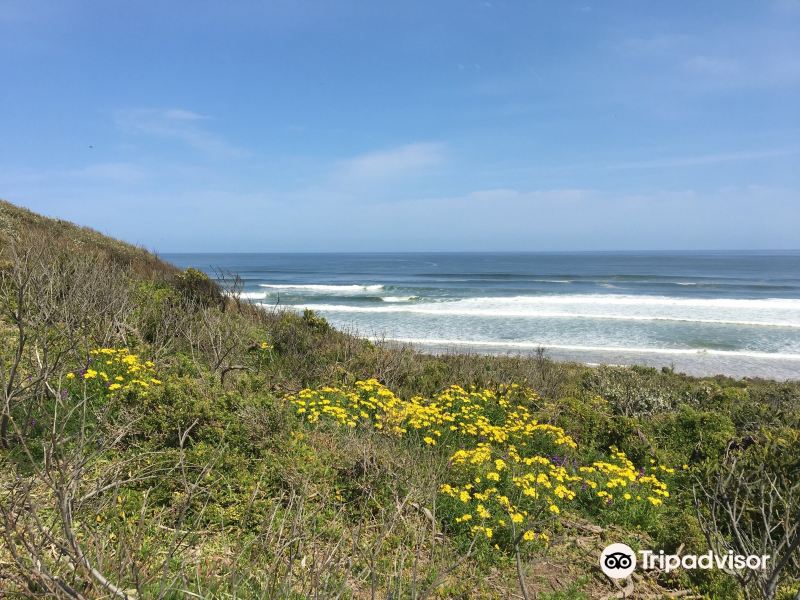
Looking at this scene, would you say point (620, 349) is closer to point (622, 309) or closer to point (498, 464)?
point (622, 309)

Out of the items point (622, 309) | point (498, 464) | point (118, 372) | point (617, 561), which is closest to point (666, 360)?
point (622, 309)

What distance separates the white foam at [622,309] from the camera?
3047 centimetres

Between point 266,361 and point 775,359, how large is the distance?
2208 cm

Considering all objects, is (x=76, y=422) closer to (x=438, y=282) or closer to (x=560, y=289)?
(x=560, y=289)

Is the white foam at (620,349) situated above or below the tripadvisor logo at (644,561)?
below

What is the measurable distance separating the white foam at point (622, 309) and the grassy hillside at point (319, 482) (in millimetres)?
23108

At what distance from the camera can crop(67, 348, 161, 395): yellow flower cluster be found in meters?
5.37

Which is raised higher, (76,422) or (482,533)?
(76,422)

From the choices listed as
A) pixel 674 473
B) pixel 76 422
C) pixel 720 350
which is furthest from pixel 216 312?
pixel 720 350

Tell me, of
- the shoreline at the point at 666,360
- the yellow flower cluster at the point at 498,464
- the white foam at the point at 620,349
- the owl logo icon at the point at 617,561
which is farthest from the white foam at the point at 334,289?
the owl logo icon at the point at 617,561

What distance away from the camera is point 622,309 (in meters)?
34.3

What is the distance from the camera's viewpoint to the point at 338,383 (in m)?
8.66

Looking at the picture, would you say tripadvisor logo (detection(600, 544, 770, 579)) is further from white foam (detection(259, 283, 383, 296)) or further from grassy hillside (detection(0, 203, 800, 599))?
white foam (detection(259, 283, 383, 296))

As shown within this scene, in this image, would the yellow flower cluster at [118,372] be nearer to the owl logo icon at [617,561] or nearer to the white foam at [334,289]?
the owl logo icon at [617,561]
